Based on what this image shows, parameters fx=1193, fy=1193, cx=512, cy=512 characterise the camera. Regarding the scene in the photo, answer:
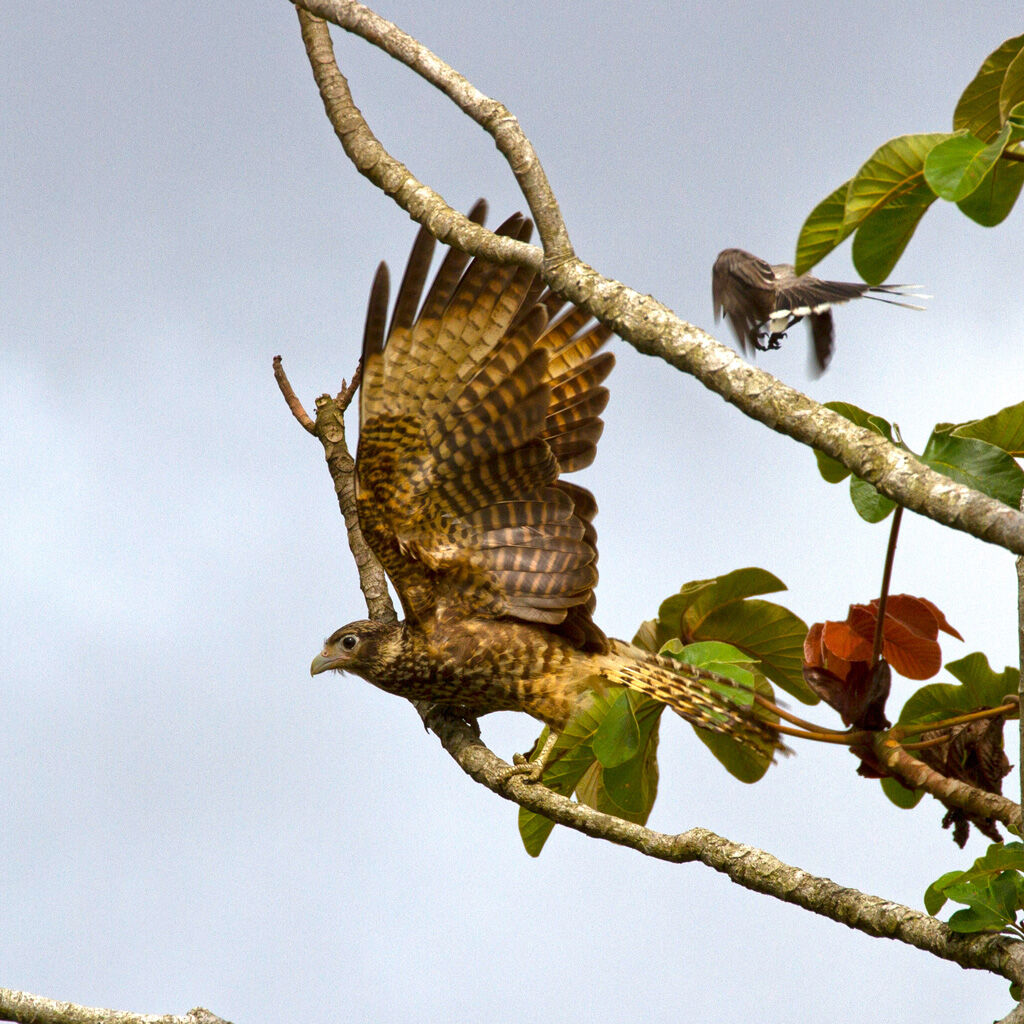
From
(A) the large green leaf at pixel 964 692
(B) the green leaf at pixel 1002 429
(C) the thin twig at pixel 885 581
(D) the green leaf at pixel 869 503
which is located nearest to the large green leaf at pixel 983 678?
(A) the large green leaf at pixel 964 692

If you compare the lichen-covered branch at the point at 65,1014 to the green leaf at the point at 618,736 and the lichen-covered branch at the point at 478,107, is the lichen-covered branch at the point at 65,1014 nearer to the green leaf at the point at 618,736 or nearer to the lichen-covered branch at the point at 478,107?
the green leaf at the point at 618,736

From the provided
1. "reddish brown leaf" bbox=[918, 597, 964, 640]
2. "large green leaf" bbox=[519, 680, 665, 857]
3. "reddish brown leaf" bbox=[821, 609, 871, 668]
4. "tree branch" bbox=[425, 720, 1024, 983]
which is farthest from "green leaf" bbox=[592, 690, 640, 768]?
"reddish brown leaf" bbox=[918, 597, 964, 640]

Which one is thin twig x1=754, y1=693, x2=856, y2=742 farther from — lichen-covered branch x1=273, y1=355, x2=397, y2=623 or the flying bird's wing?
lichen-covered branch x1=273, y1=355, x2=397, y2=623

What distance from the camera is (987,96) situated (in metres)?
3.05

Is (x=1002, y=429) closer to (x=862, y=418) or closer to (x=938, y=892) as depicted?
(x=862, y=418)

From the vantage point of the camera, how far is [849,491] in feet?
9.46

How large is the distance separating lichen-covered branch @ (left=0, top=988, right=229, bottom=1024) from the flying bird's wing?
2.48 metres

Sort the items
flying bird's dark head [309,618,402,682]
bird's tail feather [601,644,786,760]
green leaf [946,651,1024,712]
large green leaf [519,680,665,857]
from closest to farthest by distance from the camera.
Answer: green leaf [946,651,1024,712], bird's tail feather [601,644,786,760], large green leaf [519,680,665,857], flying bird's dark head [309,618,402,682]

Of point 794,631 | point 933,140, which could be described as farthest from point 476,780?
point 933,140

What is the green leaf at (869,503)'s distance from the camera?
2.83 metres

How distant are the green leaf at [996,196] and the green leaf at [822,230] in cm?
30

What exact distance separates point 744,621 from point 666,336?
1329mm

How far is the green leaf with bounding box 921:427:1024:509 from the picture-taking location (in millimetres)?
2777

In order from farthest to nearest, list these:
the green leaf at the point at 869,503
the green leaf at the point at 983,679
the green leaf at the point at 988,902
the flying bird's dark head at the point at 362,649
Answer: the flying bird's dark head at the point at 362,649 < the green leaf at the point at 983,679 < the green leaf at the point at 869,503 < the green leaf at the point at 988,902
